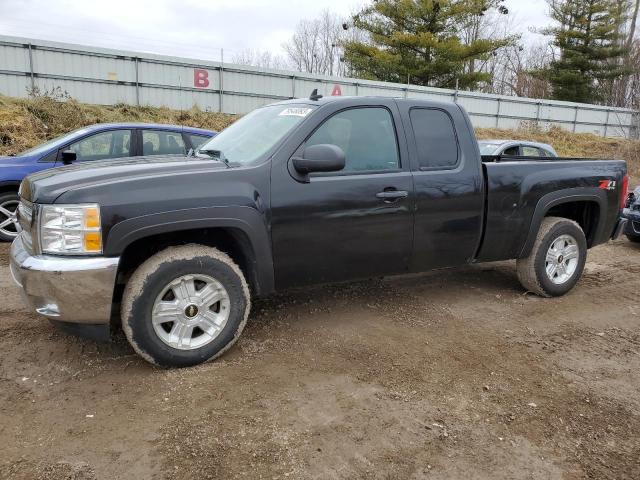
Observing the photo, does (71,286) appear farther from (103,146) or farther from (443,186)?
(103,146)

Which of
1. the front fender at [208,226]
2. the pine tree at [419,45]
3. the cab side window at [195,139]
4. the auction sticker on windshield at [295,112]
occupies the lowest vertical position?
the front fender at [208,226]

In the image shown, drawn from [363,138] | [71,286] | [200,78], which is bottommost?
[71,286]

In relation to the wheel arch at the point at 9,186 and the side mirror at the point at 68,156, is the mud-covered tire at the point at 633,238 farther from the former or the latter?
the wheel arch at the point at 9,186

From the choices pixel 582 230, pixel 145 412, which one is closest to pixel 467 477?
pixel 145 412

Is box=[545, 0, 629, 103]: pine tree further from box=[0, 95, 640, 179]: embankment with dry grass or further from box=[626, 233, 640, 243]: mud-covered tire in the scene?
box=[626, 233, 640, 243]: mud-covered tire

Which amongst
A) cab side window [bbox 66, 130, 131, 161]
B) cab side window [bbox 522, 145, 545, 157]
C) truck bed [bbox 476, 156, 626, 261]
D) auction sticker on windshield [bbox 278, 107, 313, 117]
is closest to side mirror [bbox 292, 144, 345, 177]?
auction sticker on windshield [bbox 278, 107, 313, 117]

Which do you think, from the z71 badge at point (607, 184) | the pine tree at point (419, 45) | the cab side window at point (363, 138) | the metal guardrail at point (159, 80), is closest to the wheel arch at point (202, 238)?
the cab side window at point (363, 138)

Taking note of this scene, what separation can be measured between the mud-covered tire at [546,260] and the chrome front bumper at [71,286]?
3893mm

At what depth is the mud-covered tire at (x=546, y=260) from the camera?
509 centimetres

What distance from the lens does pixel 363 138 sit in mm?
4117

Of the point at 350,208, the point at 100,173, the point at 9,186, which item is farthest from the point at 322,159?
the point at 9,186

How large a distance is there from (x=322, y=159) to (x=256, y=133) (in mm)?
853

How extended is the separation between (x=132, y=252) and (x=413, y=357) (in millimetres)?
2166

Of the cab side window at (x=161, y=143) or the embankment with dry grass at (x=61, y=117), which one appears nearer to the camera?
the cab side window at (x=161, y=143)
